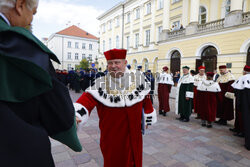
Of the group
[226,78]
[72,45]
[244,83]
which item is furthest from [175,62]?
[72,45]

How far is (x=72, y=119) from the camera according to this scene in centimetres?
93

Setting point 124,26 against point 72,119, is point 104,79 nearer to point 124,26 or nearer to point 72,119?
point 72,119

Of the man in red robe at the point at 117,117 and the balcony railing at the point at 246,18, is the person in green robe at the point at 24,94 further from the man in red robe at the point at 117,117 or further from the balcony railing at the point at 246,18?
the balcony railing at the point at 246,18

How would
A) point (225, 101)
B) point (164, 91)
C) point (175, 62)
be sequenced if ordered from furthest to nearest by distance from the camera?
point (175, 62) → point (164, 91) → point (225, 101)

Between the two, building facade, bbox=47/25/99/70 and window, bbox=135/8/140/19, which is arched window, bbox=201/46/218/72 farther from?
building facade, bbox=47/25/99/70

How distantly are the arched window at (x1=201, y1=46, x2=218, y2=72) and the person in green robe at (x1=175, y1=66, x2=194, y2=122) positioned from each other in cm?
937

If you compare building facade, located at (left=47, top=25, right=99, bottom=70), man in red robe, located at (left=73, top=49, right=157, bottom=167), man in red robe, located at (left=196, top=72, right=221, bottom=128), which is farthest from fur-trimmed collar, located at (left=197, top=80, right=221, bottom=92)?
building facade, located at (left=47, top=25, right=99, bottom=70)

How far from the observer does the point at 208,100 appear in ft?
16.2

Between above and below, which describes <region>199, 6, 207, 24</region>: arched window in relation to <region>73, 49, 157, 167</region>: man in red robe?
above

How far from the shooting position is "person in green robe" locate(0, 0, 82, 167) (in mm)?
705

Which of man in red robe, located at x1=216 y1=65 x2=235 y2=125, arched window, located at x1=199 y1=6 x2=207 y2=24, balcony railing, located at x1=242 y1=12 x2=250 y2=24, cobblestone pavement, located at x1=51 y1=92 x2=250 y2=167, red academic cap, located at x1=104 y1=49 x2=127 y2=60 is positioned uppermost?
arched window, located at x1=199 y1=6 x2=207 y2=24

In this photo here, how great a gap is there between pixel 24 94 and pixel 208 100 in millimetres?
5211

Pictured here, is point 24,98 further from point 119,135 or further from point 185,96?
point 185,96

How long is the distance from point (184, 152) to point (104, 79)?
240 cm
